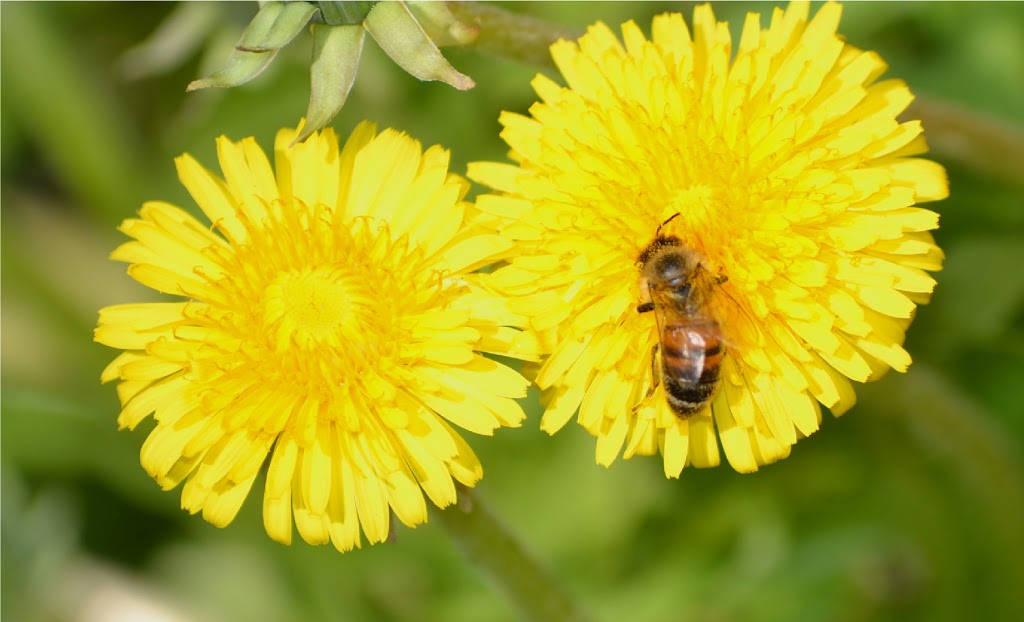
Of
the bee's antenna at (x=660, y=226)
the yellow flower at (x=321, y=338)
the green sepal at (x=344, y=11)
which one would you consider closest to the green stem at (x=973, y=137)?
the bee's antenna at (x=660, y=226)

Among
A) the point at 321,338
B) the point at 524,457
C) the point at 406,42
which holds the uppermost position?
the point at 406,42

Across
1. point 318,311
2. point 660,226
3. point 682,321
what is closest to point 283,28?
point 318,311

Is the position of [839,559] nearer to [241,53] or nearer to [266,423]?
[266,423]

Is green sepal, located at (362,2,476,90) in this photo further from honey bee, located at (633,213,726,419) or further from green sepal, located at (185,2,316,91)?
honey bee, located at (633,213,726,419)

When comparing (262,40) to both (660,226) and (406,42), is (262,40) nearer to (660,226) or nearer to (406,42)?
(406,42)

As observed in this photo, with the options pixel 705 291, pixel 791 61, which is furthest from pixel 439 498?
pixel 791 61

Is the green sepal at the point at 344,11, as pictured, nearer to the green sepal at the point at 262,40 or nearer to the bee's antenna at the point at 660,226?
the green sepal at the point at 262,40

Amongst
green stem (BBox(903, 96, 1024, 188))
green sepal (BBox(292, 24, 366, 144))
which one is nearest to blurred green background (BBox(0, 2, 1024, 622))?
green stem (BBox(903, 96, 1024, 188))
